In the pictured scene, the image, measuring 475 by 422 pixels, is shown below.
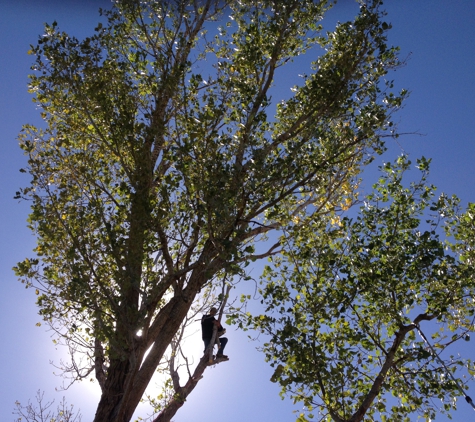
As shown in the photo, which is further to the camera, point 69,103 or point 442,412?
point 69,103

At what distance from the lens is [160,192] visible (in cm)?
975

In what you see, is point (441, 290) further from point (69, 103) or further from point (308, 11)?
point (69, 103)

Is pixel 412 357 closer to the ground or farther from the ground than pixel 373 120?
closer to the ground

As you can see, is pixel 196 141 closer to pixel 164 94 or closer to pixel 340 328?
pixel 164 94

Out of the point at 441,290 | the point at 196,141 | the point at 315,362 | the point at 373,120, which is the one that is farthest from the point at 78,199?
the point at 441,290

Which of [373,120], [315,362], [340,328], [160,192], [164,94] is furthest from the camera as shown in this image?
[164,94]

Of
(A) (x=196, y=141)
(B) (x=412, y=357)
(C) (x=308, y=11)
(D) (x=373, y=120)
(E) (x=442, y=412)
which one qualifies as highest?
(C) (x=308, y=11)

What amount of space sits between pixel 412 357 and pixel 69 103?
29.3ft

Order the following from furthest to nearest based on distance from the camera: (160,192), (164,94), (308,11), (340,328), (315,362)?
(308,11), (164,94), (160,192), (340,328), (315,362)

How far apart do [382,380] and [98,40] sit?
9491 mm

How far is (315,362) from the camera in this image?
827 centimetres

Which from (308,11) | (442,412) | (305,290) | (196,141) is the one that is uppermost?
(308,11)

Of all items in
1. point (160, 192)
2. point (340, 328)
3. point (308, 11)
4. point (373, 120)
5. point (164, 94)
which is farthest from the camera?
point (308, 11)

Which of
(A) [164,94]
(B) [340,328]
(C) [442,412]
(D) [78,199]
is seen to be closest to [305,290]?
(B) [340,328]
